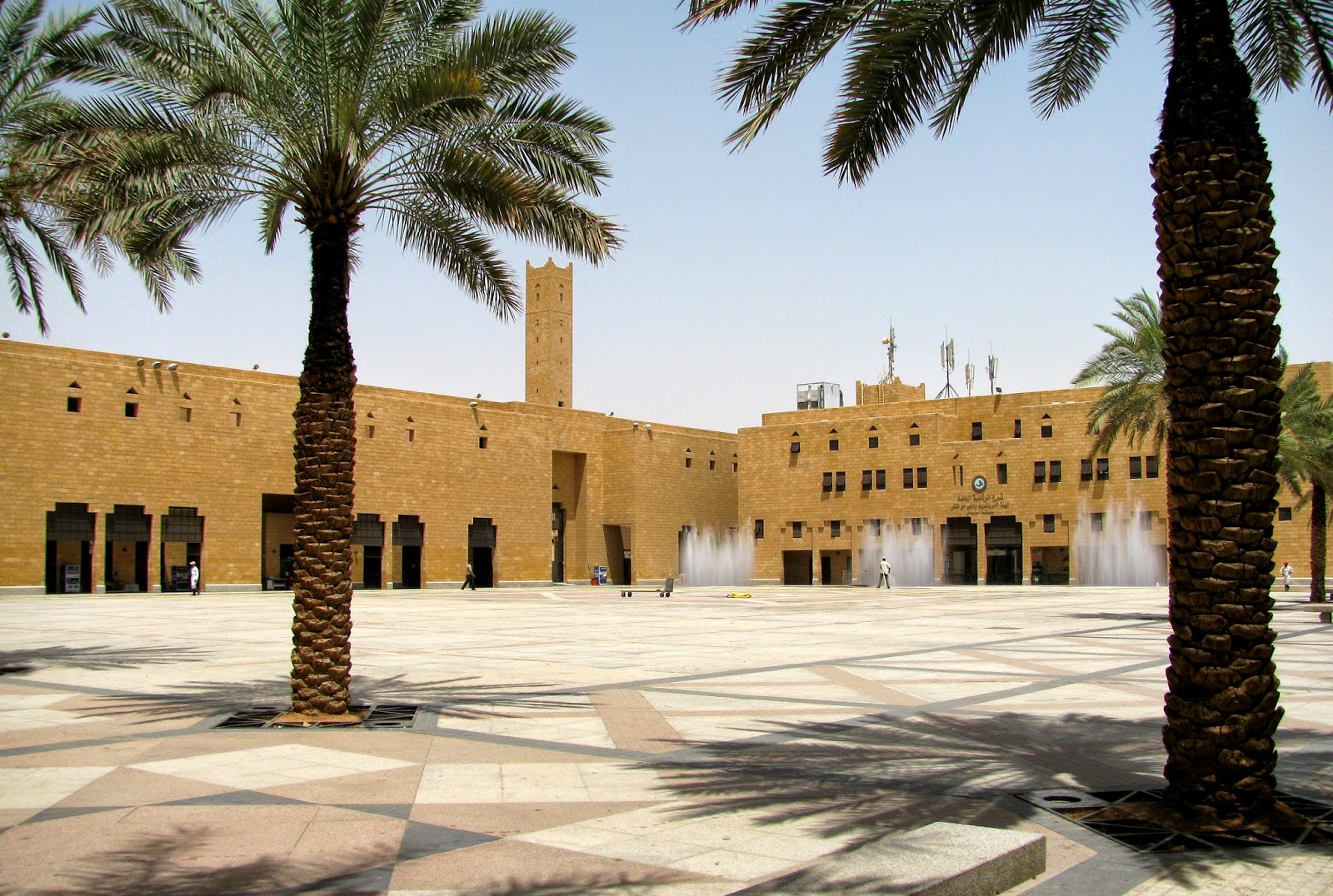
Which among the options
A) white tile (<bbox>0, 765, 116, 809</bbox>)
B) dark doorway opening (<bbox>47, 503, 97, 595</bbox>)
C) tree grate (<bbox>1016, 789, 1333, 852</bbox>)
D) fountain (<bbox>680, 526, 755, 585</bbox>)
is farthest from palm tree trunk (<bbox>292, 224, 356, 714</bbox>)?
fountain (<bbox>680, 526, 755, 585</bbox>)

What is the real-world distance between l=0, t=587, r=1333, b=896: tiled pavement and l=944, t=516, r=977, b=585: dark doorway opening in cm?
4707

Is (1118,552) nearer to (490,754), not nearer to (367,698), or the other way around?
(367,698)

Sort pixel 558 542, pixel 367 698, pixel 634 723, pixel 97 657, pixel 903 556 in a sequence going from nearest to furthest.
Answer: pixel 634 723
pixel 367 698
pixel 97 657
pixel 903 556
pixel 558 542

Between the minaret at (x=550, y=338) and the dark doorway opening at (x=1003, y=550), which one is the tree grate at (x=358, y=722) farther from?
the minaret at (x=550, y=338)

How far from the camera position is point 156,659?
17.8 metres

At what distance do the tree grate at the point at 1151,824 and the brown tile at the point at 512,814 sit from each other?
261cm

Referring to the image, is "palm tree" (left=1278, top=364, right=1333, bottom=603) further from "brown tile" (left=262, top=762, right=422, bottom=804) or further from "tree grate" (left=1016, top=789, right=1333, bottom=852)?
"brown tile" (left=262, top=762, right=422, bottom=804)

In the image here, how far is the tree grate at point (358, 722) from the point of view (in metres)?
11.1

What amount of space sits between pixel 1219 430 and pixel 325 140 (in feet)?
29.3

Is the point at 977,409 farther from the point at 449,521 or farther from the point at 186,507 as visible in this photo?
the point at 186,507

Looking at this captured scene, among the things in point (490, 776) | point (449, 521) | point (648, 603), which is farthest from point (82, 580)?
point (490, 776)

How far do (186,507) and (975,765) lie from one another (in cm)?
4853

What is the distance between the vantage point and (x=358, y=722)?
446 inches

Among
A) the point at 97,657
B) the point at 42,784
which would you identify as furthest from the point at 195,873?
the point at 97,657
